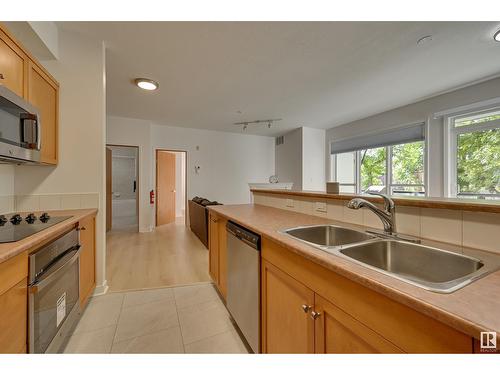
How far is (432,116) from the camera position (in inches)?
145

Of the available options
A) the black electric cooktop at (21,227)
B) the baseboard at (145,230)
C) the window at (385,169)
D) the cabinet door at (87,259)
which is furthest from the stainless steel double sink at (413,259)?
the baseboard at (145,230)

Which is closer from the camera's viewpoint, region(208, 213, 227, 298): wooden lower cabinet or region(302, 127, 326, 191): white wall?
region(208, 213, 227, 298): wooden lower cabinet

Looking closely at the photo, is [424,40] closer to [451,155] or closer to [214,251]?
[451,155]

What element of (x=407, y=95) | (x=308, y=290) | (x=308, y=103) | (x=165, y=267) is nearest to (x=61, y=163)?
(x=165, y=267)

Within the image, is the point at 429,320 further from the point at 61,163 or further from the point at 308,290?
the point at 61,163

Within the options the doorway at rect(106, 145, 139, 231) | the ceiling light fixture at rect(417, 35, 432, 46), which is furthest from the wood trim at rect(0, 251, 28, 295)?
the doorway at rect(106, 145, 139, 231)

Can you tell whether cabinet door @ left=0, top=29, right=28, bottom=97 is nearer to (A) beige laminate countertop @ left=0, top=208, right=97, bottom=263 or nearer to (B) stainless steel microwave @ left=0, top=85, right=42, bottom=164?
(B) stainless steel microwave @ left=0, top=85, right=42, bottom=164

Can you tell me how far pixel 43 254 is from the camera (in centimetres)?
114

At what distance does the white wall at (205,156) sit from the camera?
15.5 ft

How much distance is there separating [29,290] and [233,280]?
1.10 meters

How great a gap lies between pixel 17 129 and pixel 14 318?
45.6 inches

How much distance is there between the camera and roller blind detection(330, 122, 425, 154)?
3956mm

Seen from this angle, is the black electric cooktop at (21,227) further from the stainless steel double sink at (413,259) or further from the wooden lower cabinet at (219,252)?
the stainless steel double sink at (413,259)

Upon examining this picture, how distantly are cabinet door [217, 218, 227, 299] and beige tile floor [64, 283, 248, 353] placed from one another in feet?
0.72
